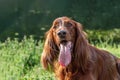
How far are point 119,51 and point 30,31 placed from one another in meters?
9.46

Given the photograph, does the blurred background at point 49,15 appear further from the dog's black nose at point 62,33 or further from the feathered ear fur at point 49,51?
the dog's black nose at point 62,33

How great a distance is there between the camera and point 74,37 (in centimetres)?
683

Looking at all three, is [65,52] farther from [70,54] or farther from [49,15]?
[49,15]

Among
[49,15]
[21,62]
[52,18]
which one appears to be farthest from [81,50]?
[49,15]

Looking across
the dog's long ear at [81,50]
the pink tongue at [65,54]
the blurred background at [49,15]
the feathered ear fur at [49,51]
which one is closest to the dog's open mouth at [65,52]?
the pink tongue at [65,54]

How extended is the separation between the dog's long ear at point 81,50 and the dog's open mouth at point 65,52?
10 cm

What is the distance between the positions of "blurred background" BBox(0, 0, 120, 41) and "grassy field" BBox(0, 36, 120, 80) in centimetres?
745

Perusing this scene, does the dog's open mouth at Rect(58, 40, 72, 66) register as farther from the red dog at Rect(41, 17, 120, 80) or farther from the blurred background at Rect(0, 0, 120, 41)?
the blurred background at Rect(0, 0, 120, 41)

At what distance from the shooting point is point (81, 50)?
6777mm

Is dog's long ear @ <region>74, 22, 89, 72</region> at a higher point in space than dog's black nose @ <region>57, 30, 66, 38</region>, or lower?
lower

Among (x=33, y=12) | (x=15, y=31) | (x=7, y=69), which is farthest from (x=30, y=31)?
(x=7, y=69)

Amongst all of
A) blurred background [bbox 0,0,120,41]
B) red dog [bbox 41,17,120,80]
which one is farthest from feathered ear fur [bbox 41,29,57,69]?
blurred background [bbox 0,0,120,41]

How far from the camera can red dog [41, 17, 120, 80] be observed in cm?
673

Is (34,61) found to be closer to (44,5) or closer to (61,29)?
(61,29)
